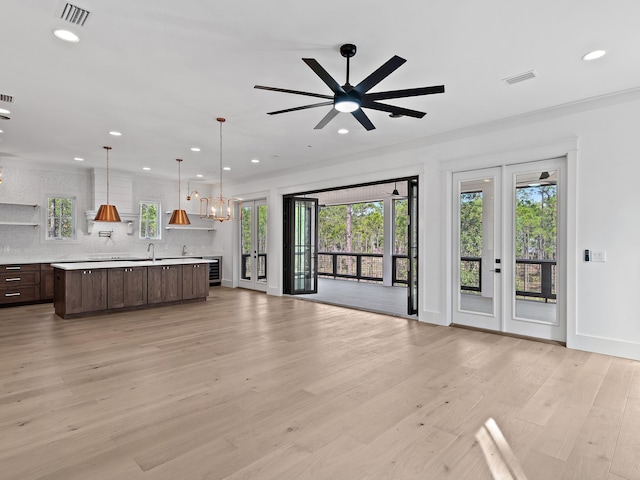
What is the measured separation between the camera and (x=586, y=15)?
2.66 metres

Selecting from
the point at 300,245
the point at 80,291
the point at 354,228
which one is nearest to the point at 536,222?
the point at 300,245

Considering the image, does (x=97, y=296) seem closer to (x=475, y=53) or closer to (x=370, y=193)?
(x=475, y=53)

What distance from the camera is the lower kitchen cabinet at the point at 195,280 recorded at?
24.1 ft

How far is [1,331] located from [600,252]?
310 inches

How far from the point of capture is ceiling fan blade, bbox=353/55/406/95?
256 cm

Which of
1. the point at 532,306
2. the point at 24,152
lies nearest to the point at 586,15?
the point at 532,306

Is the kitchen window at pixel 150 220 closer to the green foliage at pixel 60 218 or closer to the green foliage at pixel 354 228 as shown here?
the green foliage at pixel 60 218

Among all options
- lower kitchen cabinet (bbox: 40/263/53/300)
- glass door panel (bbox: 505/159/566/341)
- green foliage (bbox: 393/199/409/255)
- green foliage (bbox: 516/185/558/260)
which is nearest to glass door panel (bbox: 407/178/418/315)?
glass door panel (bbox: 505/159/566/341)

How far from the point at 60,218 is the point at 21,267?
151cm

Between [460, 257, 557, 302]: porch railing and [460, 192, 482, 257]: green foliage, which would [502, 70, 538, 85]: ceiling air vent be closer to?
[460, 192, 482, 257]: green foliage

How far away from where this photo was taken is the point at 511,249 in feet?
16.3

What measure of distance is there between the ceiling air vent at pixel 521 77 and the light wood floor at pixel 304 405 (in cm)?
294

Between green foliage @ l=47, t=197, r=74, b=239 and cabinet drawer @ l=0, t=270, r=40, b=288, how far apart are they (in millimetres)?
1194

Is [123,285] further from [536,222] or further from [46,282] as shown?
[536,222]
